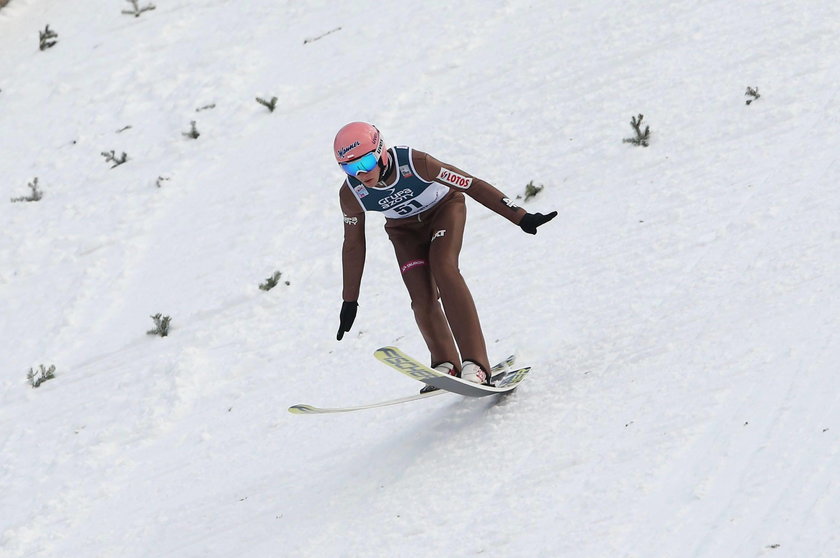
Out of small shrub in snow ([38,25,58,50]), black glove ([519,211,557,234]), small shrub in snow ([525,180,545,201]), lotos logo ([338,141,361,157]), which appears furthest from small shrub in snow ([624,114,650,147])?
small shrub in snow ([38,25,58,50])

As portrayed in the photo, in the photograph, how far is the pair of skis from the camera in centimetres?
515

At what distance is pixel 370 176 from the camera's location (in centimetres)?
545

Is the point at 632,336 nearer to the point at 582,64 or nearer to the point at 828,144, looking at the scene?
the point at 828,144

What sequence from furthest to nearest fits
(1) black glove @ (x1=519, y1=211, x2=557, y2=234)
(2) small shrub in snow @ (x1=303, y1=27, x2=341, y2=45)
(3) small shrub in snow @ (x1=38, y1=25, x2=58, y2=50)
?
(3) small shrub in snow @ (x1=38, y1=25, x2=58, y2=50) → (2) small shrub in snow @ (x1=303, y1=27, x2=341, y2=45) → (1) black glove @ (x1=519, y1=211, x2=557, y2=234)

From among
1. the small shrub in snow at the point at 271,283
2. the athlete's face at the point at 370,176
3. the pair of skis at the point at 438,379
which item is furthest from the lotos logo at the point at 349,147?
the small shrub in snow at the point at 271,283

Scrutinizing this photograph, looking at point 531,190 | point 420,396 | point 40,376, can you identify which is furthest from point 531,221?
point 40,376

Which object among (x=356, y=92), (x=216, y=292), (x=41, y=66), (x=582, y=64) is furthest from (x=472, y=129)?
(x=41, y=66)

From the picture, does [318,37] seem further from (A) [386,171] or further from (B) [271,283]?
(A) [386,171]

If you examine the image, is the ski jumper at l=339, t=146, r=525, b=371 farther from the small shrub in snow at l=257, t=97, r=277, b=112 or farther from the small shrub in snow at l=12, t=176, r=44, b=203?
the small shrub in snow at l=12, t=176, r=44, b=203

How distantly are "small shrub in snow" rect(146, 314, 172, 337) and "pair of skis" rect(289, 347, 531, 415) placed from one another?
338 centimetres

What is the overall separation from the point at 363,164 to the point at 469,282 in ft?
7.78

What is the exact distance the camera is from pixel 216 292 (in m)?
8.93

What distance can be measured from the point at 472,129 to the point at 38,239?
4890 mm

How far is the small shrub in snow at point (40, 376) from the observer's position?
847 cm
